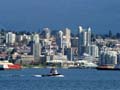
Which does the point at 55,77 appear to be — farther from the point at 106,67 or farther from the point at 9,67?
the point at 106,67

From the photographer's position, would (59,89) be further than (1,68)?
No

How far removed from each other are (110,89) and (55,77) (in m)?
29.6

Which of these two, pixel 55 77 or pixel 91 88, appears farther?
pixel 55 77

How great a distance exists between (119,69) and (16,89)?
115449 millimetres

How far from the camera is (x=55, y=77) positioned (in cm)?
10044

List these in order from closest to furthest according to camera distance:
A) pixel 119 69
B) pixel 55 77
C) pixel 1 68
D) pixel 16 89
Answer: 1. pixel 16 89
2. pixel 55 77
3. pixel 1 68
4. pixel 119 69

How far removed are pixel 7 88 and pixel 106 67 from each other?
116530 millimetres

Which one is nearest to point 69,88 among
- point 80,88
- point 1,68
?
point 80,88

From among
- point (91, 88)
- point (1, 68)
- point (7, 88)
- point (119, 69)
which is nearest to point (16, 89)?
point (7, 88)

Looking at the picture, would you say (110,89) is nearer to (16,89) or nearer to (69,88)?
(69,88)

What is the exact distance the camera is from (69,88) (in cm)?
7300

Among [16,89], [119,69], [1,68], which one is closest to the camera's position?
[16,89]

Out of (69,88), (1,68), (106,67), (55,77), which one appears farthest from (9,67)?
(69,88)

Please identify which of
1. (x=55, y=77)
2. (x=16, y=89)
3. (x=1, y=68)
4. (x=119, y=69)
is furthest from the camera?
(x=119, y=69)
